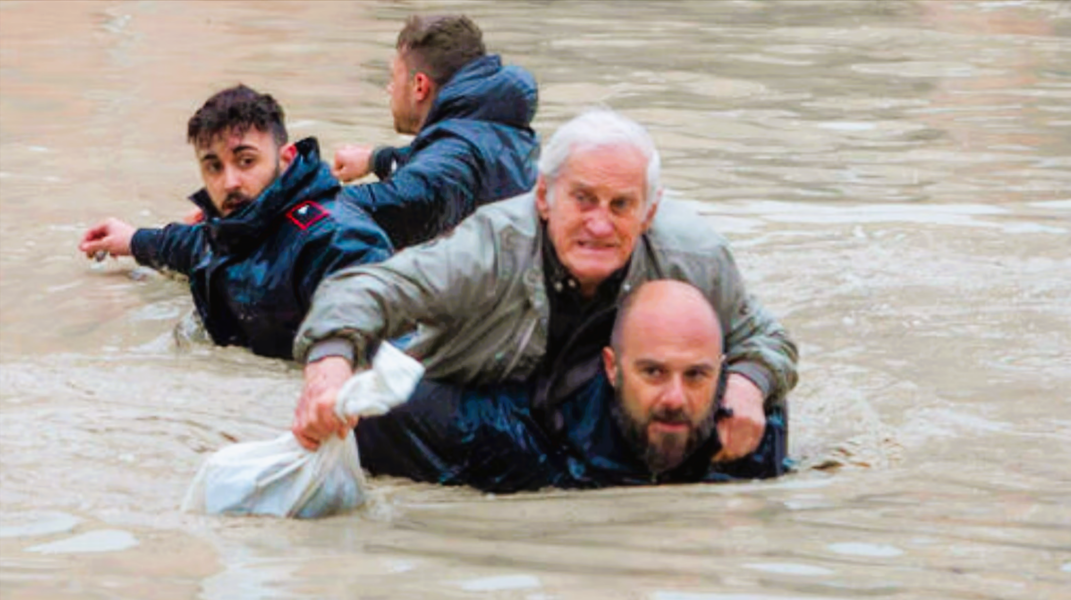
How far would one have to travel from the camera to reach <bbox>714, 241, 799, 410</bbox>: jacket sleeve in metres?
6.89

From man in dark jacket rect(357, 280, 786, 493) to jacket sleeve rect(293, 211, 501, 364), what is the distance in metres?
0.32

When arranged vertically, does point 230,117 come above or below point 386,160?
above

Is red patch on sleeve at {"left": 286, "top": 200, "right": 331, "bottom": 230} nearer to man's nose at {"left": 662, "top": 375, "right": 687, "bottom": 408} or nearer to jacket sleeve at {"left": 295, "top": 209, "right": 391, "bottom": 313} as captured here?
jacket sleeve at {"left": 295, "top": 209, "right": 391, "bottom": 313}

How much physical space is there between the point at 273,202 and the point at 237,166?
0.71ft

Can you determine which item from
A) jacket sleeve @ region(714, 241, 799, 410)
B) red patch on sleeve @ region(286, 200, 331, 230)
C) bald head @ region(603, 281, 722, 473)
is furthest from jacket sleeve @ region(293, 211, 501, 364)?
red patch on sleeve @ region(286, 200, 331, 230)

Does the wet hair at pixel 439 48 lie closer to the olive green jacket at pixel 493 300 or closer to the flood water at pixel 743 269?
the flood water at pixel 743 269

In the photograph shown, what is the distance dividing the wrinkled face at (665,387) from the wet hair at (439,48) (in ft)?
10.7

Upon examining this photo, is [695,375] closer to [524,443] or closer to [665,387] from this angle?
[665,387]

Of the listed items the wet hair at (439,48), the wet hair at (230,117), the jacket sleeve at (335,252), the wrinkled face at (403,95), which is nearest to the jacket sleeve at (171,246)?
the wet hair at (230,117)

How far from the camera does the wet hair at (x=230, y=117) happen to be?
8.40 m

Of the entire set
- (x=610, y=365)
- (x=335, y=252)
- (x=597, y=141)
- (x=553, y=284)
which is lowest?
(x=335, y=252)

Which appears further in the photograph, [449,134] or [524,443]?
[449,134]

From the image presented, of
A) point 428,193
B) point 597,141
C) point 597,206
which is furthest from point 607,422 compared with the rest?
point 428,193

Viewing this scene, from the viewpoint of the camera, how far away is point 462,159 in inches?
368
